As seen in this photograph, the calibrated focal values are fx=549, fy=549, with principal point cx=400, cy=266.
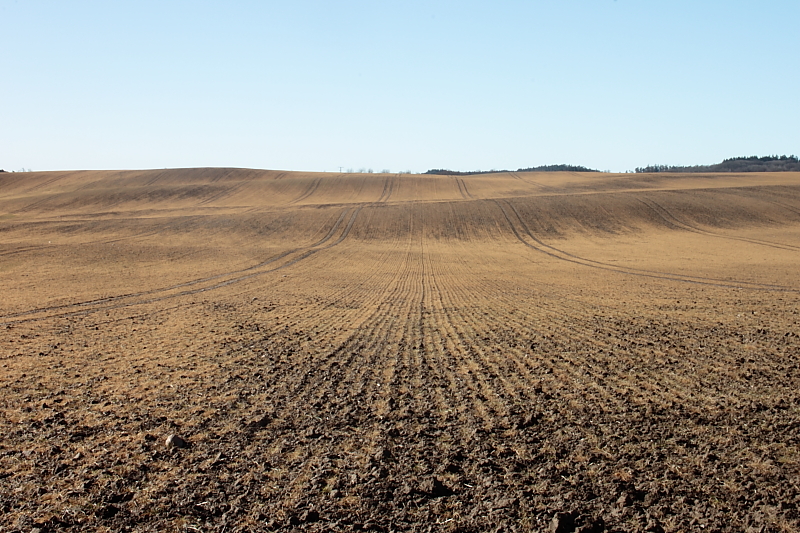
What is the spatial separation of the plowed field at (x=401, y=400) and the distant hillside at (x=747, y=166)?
117m

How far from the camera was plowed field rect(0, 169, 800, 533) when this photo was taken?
17.6ft

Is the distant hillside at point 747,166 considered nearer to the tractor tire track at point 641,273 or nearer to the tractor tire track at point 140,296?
the tractor tire track at point 641,273

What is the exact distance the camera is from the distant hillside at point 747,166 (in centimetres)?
12438

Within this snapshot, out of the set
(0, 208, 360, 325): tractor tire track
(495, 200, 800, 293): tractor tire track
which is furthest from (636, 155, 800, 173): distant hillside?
(0, 208, 360, 325): tractor tire track

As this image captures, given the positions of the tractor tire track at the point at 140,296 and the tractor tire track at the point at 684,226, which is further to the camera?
the tractor tire track at the point at 684,226

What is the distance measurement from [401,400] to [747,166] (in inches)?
5879

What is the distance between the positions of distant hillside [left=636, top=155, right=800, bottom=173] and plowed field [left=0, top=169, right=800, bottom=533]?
117269 millimetres

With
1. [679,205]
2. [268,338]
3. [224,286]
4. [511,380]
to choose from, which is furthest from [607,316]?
[679,205]

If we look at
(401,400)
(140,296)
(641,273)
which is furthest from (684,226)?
(401,400)

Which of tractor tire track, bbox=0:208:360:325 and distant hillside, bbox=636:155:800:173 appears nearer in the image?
tractor tire track, bbox=0:208:360:325

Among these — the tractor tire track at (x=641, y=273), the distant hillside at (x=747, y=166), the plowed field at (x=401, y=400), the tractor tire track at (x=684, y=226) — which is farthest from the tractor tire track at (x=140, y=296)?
Result: the distant hillside at (x=747, y=166)

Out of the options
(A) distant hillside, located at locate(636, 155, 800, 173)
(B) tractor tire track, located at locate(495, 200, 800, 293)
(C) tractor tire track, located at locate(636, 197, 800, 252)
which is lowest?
(B) tractor tire track, located at locate(495, 200, 800, 293)

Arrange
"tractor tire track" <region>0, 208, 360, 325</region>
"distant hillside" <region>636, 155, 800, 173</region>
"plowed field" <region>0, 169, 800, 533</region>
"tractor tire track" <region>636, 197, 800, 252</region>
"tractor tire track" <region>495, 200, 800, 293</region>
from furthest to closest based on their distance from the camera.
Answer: "distant hillside" <region>636, 155, 800, 173</region> → "tractor tire track" <region>636, 197, 800, 252</region> → "tractor tire track" <region>495, 200, 800, 293</region> → "tractor tire track" <region>0, 208, 360, 325</region> → "plowed field" <region>0, 169, 800, 533</region>

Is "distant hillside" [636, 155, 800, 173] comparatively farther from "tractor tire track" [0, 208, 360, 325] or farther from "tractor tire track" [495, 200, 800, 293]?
"tractor tire track" [0, 208, 360, 325]
